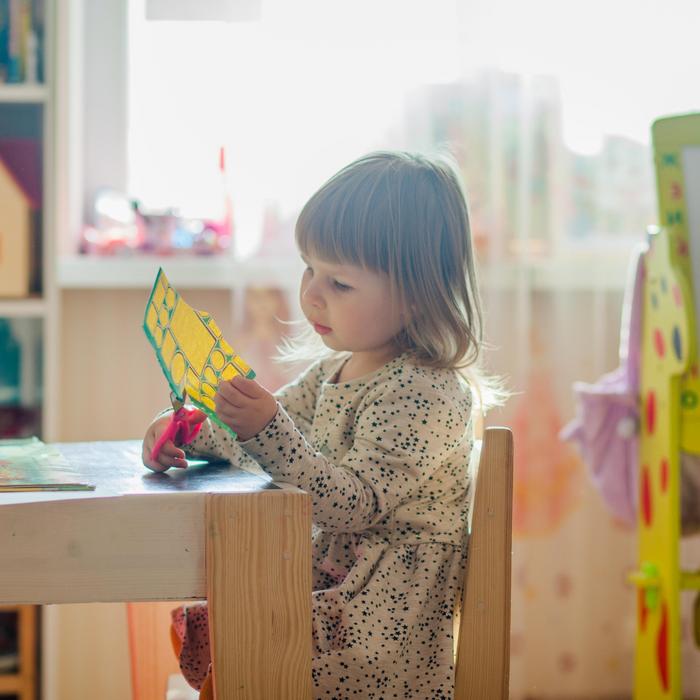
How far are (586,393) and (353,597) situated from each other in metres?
0.80

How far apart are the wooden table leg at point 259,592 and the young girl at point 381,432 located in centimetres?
8

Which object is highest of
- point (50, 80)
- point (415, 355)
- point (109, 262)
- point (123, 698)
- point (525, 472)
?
point (50, 80)

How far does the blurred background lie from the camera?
1463 mm

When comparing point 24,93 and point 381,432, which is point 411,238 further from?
point 24,93

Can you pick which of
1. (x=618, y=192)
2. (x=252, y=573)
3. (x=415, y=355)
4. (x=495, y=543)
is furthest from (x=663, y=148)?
(x=252, y=573)

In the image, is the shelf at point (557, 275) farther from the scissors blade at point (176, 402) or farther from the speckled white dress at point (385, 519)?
the scissors blade at point (176, 402)

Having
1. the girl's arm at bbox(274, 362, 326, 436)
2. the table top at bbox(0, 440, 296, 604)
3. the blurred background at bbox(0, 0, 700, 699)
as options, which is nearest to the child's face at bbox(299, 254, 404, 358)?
the girl's arm at bbox(274, 362, 326, 436)

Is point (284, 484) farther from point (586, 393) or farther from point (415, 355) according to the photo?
point (586, 393)

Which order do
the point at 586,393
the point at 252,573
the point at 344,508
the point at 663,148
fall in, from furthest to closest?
the point at 586,393 → the point at 663,148 → the point at 344,508 → the point at 252,573

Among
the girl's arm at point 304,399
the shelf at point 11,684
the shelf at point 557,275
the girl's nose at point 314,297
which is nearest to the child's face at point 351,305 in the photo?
the girl's nose at point 314,297

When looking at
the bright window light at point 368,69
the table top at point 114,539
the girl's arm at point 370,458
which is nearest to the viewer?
the table top at point 114,539

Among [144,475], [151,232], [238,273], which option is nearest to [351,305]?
[144,475]

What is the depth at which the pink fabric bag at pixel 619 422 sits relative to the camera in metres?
1.32

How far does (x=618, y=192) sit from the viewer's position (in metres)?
1.57
